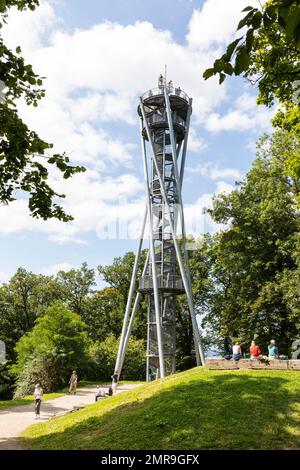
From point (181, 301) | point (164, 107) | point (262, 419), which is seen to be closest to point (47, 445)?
point (262, 419)

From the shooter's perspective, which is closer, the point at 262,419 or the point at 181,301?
the point at 262,419

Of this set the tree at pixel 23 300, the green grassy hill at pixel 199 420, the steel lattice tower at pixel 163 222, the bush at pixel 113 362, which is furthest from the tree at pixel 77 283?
the green grassy hill at pixel 199 420

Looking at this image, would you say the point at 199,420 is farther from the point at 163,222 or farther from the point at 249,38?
the point at 163,222

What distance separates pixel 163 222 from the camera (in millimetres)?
23656

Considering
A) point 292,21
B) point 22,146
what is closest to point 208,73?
point 292,21

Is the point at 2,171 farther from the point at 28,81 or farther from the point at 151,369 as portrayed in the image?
the point at 151,369

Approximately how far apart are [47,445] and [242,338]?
1779 cm

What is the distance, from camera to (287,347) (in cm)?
2312

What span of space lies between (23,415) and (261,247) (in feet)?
54.4

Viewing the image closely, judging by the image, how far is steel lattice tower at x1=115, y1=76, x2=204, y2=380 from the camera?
22938 millimetres

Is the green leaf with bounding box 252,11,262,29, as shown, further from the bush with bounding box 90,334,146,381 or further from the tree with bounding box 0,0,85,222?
the bush with bounding box 90,334,146,381

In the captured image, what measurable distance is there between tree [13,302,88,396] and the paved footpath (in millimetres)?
4685

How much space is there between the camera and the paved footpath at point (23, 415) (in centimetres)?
1101

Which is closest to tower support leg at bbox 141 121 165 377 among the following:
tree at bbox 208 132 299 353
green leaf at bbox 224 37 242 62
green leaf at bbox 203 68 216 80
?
tree at bbox 208 132 299 353
